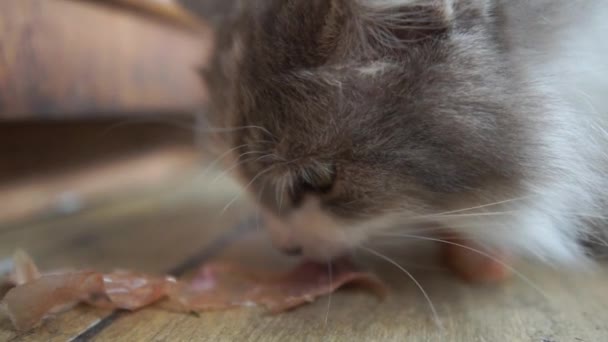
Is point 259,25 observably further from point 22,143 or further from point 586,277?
point 22,143

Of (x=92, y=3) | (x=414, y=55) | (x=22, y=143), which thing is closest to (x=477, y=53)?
(x=414, y=55)

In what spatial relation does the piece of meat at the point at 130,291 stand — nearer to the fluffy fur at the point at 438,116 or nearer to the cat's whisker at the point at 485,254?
the fluffy fur at the point at 438,116

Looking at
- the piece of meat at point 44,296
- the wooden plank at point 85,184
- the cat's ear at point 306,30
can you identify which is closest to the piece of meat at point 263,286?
the piece of meat at point 44,296

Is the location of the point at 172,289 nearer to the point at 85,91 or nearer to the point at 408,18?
the point at 408,18

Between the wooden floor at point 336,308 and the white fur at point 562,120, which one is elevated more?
the white fur at point 562,120

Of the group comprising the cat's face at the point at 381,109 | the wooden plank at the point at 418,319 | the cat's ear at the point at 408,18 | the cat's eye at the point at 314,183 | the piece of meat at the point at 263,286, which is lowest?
the wooden plank at the point at 418,319

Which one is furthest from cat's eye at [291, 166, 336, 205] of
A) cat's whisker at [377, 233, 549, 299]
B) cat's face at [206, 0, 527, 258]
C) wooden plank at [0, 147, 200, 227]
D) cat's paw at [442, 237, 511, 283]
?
wooden plank at [0, 147, 200, 227]

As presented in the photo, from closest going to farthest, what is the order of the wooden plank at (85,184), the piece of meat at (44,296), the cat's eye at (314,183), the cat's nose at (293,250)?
the piece of meat at (44,296) → the cat's eye at (314,183) → the cat's nose at (293,250) → the wooden plank at (85,184)

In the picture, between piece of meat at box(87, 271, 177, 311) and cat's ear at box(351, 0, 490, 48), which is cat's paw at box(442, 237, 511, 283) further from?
piece of meat at box(87, 271, 177, 311)
